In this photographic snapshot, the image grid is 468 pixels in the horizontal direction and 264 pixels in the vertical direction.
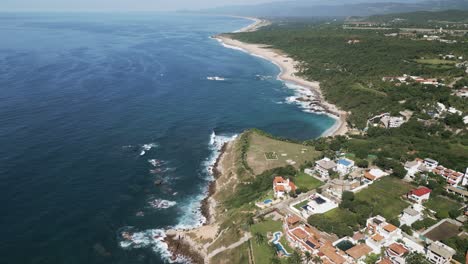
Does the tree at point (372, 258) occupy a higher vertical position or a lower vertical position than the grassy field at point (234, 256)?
higher

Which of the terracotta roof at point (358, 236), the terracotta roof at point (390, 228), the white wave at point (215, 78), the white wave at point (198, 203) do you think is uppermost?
the terracotta roof at point (390, 228)

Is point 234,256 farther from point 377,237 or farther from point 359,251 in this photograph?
point 377,237

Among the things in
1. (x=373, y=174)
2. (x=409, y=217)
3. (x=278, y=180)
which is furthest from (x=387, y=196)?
(x=278, y=180)

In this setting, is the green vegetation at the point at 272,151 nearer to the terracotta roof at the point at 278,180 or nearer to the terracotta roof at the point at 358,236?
the terracotta roof at the point at 278,180

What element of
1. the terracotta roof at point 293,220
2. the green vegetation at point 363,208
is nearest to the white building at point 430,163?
the green vegetation at point 363,208

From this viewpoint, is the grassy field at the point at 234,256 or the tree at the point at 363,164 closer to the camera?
the grassy field at the point at 234,256

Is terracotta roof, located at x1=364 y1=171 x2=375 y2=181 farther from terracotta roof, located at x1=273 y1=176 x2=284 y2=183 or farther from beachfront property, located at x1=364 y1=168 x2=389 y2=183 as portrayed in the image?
terracotta roof, located at x1=273 y1=176 x2=284 y2=183
